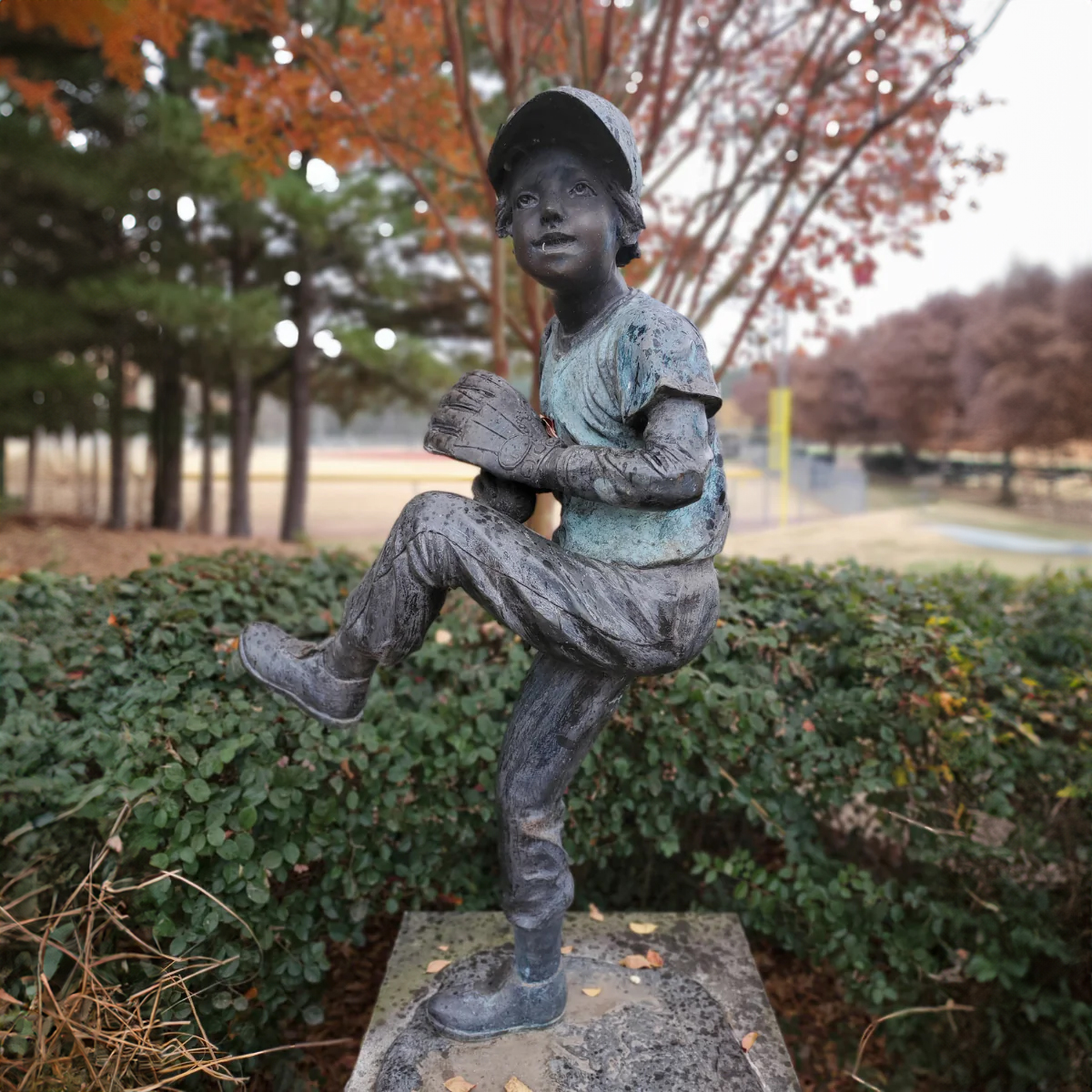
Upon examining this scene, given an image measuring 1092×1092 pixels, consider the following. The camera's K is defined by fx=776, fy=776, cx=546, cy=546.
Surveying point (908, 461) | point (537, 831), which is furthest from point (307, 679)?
point (908, 461)

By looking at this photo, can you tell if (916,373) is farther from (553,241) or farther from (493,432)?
(493,432)

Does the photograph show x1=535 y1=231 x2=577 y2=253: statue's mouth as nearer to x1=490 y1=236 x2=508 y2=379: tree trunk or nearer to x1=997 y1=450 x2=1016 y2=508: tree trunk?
x1=490 y1=236 x2=508 y2=379: tree trunk

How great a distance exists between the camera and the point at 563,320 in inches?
66.9

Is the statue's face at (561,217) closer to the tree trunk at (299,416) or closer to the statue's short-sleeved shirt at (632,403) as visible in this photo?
the statue's short-sleeved shirt at (632,403)

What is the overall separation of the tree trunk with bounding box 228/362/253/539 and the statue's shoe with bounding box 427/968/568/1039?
7.35m

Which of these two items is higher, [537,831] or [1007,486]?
[1007,486]

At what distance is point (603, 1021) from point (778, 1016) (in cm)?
146

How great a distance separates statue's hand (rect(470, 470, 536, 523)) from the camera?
1.68m

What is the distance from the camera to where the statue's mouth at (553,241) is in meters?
1.50

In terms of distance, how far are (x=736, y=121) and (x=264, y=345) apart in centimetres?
471

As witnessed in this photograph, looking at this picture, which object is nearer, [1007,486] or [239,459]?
[1007,486]

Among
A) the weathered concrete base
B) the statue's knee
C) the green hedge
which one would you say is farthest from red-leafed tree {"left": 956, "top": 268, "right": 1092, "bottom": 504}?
the statue's knee

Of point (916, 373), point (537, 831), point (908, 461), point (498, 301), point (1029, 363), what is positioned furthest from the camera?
point (908, 461)

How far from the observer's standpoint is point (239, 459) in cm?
841
